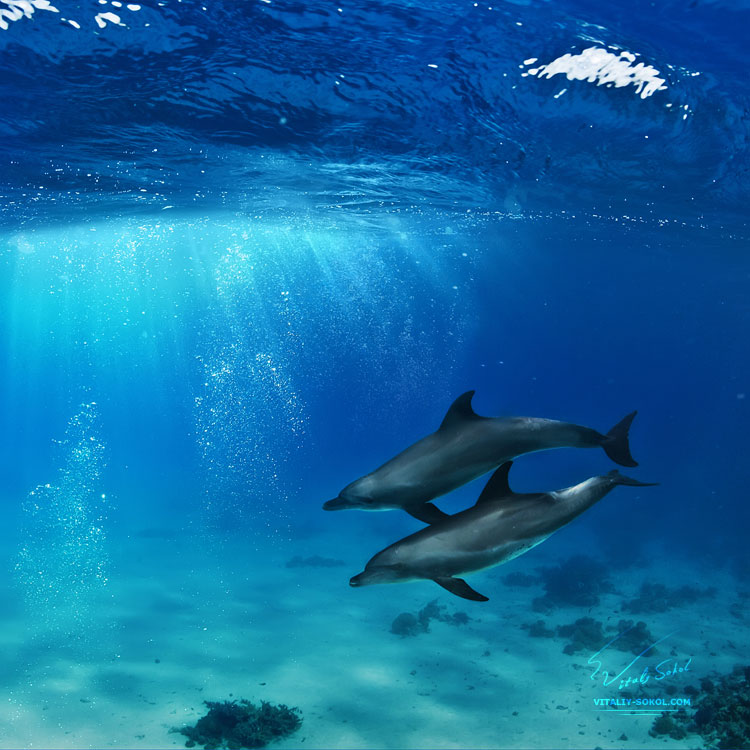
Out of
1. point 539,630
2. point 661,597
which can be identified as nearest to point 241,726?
point 539,630

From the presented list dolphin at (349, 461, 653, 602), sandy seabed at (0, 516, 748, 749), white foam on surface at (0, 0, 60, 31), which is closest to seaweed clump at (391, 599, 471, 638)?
sandy seabed at (0, 516, 748, 749)

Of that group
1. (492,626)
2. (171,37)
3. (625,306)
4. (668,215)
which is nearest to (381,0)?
(171,37)

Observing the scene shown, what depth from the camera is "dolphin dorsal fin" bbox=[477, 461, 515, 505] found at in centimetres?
319

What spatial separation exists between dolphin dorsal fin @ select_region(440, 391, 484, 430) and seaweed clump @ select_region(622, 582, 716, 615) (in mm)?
17655

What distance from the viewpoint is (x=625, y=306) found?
101 metres

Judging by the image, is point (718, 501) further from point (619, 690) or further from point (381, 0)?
point (381, 0)

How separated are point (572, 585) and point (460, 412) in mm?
19072

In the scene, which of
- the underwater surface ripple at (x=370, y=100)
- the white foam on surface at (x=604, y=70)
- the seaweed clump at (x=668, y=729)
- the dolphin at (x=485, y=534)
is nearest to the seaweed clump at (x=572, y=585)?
the seaweed clump at (x=668, y=729)

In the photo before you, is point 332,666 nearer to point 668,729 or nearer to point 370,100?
point 668,729

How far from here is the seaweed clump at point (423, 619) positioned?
50.6 feet

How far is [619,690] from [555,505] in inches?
448

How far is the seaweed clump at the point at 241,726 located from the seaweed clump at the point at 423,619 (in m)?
5.26

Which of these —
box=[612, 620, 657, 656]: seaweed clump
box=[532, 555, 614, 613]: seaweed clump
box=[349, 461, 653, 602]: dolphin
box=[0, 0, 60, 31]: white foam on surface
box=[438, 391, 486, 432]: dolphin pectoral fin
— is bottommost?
box=[349, 461, 653, 602]: dolphin
